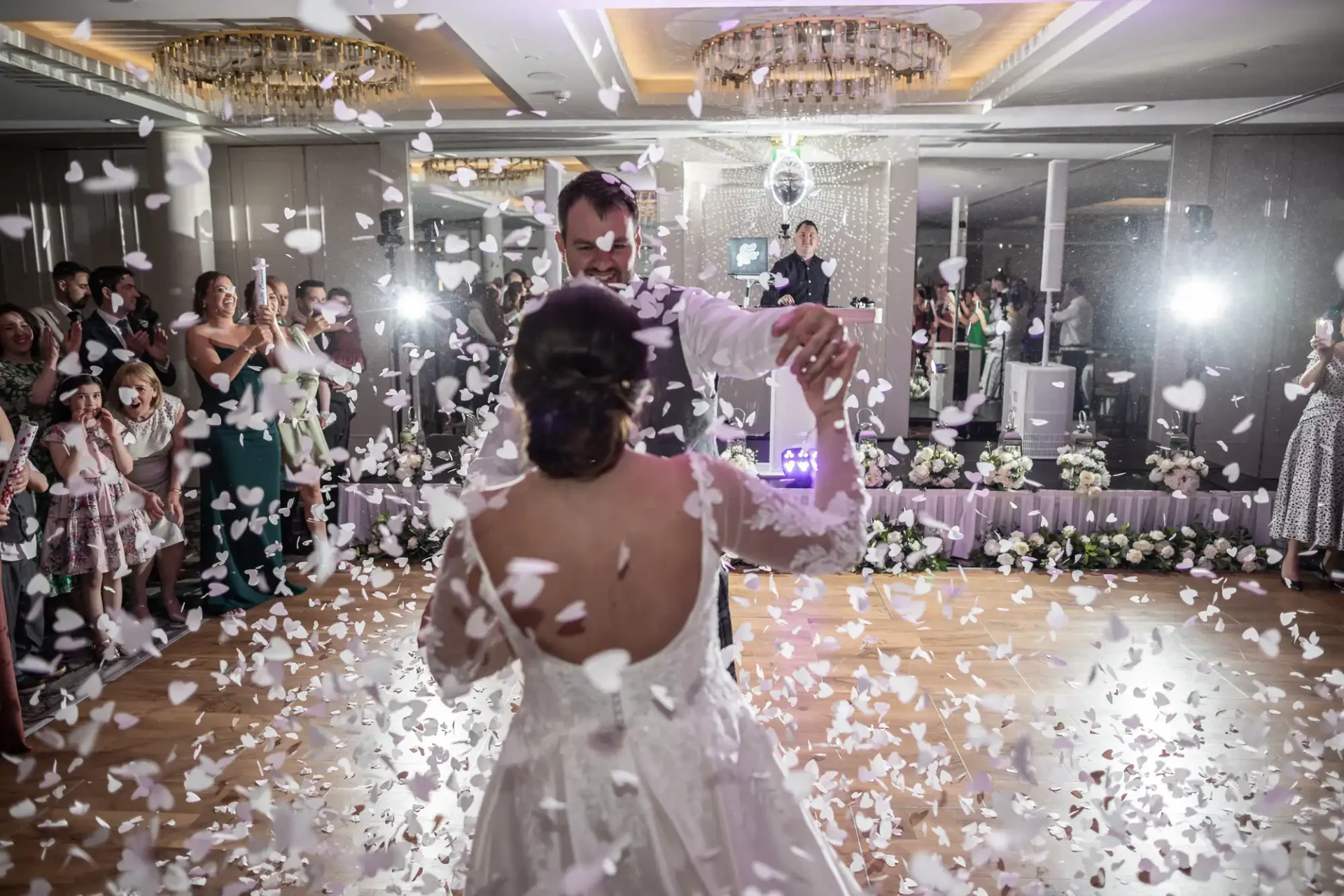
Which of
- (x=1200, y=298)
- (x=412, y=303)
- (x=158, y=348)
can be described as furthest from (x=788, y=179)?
(x=158, y=348)

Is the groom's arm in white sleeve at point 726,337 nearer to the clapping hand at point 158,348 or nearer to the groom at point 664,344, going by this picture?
the groom at point 664,344

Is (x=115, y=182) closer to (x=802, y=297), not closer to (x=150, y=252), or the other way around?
(x=150, y=252)

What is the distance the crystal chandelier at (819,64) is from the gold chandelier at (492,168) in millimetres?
2910

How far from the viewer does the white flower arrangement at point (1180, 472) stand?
578 centimetres

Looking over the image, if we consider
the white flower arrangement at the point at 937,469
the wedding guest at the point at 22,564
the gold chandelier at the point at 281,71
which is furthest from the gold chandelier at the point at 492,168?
the wedding guest at the point at 22,564

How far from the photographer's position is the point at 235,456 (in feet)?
15.5

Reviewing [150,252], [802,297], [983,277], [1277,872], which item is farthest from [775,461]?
[150,252]

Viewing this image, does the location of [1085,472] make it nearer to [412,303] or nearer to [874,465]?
[874,465]

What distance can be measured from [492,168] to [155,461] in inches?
213

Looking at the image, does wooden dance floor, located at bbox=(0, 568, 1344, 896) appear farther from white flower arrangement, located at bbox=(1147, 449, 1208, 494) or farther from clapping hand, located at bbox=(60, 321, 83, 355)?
clapping hand, located at bbox=(60, 321, 83, 355)

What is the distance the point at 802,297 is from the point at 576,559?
592 cm

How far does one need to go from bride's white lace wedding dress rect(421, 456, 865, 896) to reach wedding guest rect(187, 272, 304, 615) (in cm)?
367

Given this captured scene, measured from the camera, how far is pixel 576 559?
1191 mm

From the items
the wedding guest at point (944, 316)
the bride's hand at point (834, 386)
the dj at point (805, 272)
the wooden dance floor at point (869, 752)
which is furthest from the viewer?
the wedding guest at point (944, 316)
